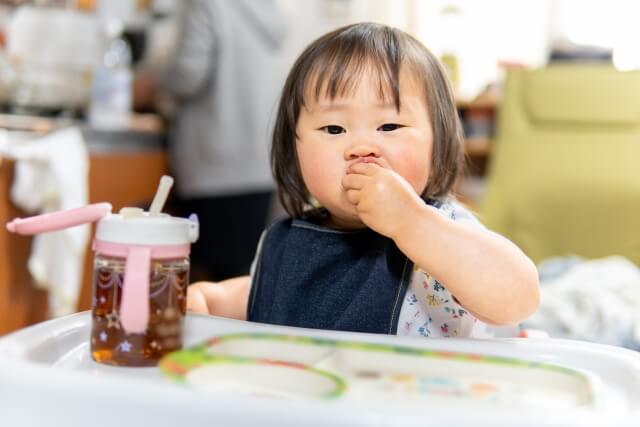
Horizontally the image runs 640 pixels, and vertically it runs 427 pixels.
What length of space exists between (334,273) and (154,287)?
A: 0.30m

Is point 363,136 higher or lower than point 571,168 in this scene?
higher

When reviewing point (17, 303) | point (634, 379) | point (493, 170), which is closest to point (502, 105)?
point (493, 170)

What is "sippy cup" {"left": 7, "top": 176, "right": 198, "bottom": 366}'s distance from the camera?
1.90 ft

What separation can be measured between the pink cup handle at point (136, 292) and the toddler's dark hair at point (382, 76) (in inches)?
12.7

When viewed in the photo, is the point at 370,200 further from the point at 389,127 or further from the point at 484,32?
the point at 484,32

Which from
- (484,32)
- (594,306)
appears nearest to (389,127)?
(594,306)

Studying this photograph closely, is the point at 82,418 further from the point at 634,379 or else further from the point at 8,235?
the point at 8,235

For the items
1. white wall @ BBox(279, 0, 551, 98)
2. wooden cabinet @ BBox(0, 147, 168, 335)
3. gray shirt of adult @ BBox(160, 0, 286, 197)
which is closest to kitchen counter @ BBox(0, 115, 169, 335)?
wooden cabinet @ BBox(0, 147, 168, 335)

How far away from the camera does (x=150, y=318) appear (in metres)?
0.60

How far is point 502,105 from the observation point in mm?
2248

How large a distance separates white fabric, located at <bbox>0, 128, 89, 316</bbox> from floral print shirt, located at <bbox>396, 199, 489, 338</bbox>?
998mm

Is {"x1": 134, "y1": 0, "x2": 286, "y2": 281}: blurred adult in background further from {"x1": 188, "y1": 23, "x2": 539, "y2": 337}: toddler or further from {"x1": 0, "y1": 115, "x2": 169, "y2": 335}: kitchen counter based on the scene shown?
{"x1": 188, "y1": 23, "x2": 539, "y2": 337}: toddler

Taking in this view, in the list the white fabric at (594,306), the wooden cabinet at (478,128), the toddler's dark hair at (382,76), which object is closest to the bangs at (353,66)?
the toddler's dark hair at (382,76)

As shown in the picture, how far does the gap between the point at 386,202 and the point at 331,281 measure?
0.65 ft
